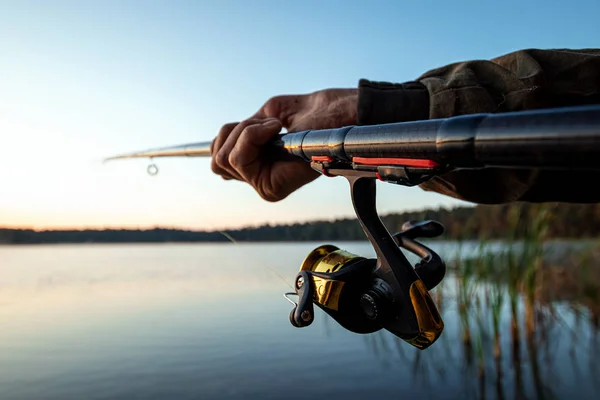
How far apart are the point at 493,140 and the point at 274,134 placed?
37.8 inches

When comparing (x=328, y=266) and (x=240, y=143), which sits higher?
(x=240, y=143)

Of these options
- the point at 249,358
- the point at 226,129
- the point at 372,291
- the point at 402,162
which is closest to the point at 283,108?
the point at 226,129

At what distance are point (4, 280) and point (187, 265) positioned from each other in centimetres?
686

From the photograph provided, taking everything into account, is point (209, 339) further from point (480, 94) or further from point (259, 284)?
point (480, 94)

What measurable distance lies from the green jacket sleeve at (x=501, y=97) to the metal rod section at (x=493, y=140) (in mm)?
415

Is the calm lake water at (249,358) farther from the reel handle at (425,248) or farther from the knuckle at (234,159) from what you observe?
the reel handle at (425,248)

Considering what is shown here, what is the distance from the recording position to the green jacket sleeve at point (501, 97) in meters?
1.28

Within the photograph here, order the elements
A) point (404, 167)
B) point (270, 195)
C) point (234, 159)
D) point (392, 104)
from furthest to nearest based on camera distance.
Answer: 1. point (270, 195)
2. point (234, 159)
3. point (392, 104)
4. point (404, 167)

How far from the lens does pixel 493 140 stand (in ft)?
2.32

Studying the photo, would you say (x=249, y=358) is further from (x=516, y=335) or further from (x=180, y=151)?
(x=180, y=151)

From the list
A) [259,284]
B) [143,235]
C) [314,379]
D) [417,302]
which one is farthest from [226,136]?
[259,284]

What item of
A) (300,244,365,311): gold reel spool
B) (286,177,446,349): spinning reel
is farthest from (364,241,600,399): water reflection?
(286,177,446,349): spinning reel

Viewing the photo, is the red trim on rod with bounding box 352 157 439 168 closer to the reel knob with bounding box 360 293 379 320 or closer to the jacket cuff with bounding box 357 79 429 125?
the reel knob with bounding box 360 293 379 320

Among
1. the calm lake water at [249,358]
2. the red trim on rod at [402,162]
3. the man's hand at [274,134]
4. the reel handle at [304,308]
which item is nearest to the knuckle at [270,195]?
the man's hand at [274,134]
